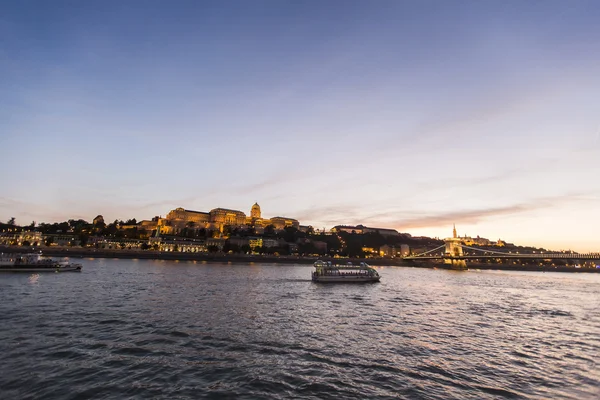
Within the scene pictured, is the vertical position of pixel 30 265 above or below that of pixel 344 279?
above

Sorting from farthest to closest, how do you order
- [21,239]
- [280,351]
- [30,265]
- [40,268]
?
1. [21,239]
2. [40,268]
3. [30,265]
4. [280,351]

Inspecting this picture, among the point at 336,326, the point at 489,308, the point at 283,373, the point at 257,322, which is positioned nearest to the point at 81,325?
Result: the point at 257,322

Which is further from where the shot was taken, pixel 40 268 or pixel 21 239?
pixel 21 239

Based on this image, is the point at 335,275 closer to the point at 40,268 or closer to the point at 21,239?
the point at 40,268

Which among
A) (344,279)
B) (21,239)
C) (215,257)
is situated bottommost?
(344,279)

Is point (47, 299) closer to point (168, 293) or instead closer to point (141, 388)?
point (168, 293)

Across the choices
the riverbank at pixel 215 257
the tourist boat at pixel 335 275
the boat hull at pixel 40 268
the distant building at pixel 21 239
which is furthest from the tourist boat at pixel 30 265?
the distant building at pixel 21 239

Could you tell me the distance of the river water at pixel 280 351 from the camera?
13.0 meters

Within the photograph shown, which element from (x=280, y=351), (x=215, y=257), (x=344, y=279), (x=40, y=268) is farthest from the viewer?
(x=215, y=257)

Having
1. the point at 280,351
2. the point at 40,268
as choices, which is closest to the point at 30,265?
the point at 40,268

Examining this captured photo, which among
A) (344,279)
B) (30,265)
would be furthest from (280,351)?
(30,265)

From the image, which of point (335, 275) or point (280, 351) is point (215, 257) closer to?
point (335, 275)

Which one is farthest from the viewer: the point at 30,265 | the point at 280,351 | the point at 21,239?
the point at 21,239

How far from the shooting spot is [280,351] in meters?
17.9
